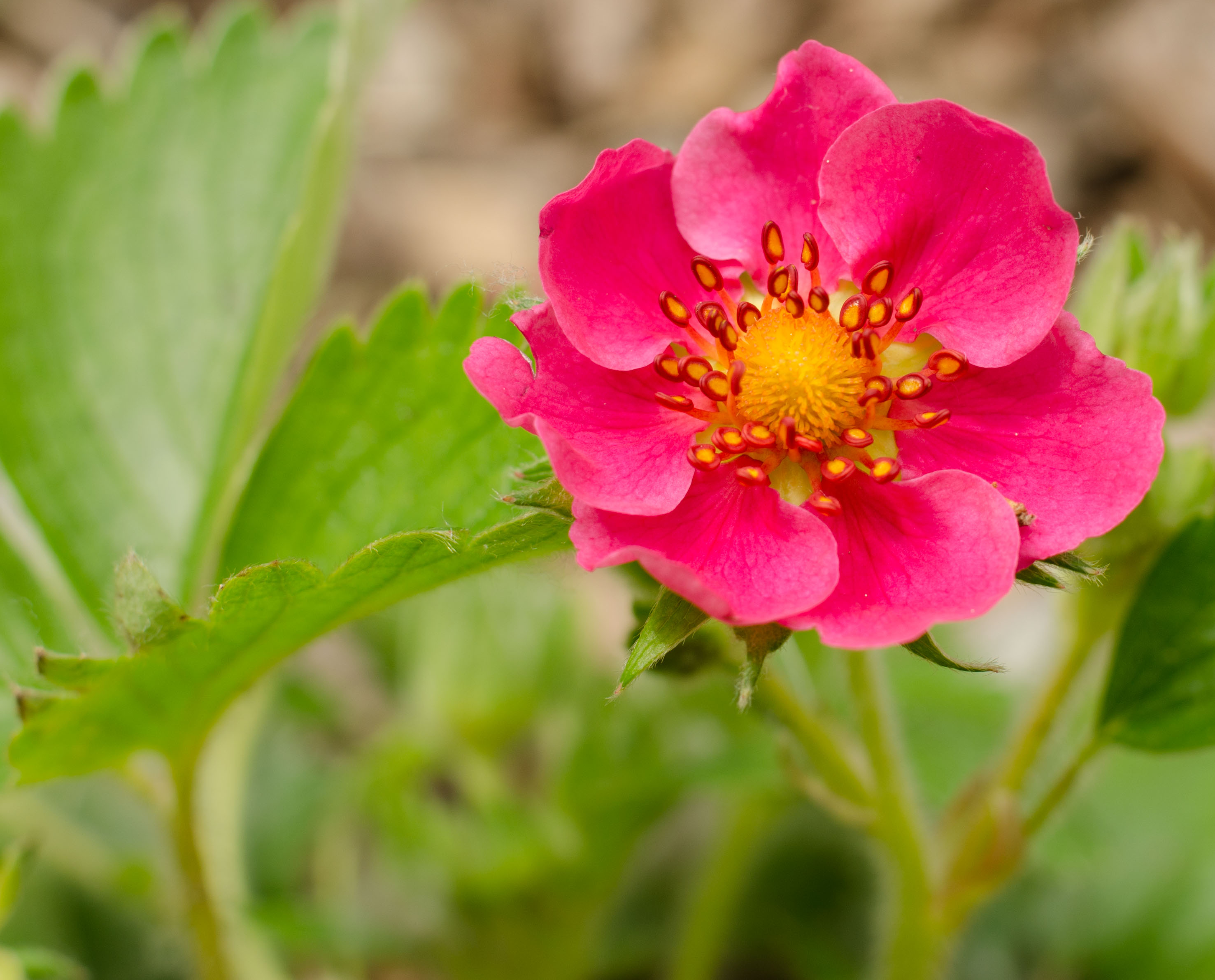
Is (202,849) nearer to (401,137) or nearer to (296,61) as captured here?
(296,61)

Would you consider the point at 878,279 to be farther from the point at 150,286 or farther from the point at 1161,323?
the point at 150,286

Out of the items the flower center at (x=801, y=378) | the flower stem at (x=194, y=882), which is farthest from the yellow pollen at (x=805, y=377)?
the flower stem at (x=194, y=882)

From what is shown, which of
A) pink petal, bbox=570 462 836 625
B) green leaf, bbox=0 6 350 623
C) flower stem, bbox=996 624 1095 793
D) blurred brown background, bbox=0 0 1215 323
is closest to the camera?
pink petal, bbox=570 462 836 625

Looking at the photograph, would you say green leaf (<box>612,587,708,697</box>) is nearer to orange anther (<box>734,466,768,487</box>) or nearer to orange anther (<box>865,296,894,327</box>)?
orange anther (<box>734,466,768,487</box>)

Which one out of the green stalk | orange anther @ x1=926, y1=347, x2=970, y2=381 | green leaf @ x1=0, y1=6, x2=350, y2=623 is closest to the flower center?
orange anther @ x1=926, y1=347, x2=970, y2=381

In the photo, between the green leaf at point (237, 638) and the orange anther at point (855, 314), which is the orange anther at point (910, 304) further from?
the green leaf at point (237, 638)

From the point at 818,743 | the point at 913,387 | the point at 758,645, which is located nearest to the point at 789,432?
the point at 913,387
